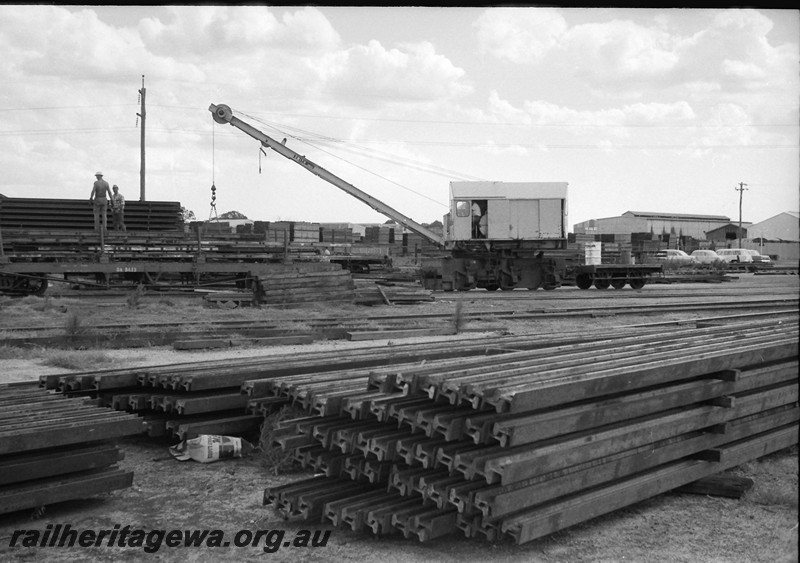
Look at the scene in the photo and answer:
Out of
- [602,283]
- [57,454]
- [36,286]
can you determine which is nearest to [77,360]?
[57,454]

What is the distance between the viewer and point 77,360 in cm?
1136

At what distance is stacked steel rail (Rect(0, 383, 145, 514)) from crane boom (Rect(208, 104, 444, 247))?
2641 cm

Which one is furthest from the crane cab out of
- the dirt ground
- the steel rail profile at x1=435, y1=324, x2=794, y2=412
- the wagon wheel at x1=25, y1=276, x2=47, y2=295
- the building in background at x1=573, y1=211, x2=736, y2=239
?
the building in background at x1=573, y1=211, x2=736, y2=239

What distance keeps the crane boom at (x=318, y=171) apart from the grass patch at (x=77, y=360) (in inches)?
828

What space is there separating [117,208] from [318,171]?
9983mm

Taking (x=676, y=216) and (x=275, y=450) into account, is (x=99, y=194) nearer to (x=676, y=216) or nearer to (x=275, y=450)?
(x=275, y=450)

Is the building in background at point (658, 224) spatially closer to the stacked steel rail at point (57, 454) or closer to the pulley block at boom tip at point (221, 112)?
the pulley block at boom tip at point (221, 112)

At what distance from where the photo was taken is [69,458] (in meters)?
5.50

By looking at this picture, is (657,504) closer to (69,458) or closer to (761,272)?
(69,458)

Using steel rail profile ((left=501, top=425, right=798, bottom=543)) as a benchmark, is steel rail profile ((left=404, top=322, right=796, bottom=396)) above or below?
above

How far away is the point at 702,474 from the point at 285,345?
881cm

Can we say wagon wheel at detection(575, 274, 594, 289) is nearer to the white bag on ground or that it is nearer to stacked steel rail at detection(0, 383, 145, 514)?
the white bag on ground

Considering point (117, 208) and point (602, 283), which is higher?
point (117, 208)

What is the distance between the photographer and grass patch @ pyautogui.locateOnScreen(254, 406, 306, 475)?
21.4ft
